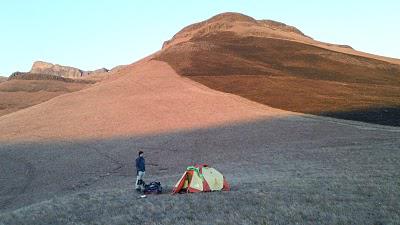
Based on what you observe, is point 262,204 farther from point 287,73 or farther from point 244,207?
point 287,73

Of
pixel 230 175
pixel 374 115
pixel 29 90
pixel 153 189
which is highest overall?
pixel 374 115

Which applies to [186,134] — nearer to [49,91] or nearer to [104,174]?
[104,174]

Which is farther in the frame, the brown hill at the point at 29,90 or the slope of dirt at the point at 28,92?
the brown hill at the point at 29,90

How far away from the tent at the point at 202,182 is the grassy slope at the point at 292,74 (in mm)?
28533

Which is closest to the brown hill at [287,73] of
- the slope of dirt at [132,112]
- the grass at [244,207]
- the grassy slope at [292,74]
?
the grassy slope at [292,74]

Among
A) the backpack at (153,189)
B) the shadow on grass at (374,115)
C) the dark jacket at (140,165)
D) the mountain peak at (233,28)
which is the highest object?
the mountain peak at (233,28)

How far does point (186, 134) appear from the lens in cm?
4400

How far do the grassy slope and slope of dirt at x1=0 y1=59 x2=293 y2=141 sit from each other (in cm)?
485

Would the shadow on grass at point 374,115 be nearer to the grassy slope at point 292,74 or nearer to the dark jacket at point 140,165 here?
the grassy slope at point 292,74

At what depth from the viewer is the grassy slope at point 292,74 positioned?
54.6m

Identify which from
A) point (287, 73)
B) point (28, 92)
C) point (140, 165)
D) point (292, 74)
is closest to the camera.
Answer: point (140, 165)

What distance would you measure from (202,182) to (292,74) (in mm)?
57045

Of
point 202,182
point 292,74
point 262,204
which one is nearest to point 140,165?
point 202,182

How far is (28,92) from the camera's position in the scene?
99.0m
